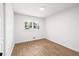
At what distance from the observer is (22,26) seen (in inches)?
191

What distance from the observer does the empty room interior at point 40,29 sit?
2.80m

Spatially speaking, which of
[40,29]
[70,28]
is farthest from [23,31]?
[70,28]

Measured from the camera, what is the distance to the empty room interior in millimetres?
2799

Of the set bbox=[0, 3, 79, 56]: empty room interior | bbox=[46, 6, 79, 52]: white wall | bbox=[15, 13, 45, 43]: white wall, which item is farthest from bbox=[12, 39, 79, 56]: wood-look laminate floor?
bbox=[15, 13, 45, 43]: white wall

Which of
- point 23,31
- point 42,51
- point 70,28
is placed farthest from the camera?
point 23,31

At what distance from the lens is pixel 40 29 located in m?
6.26

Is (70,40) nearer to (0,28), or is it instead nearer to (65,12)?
(65,12)

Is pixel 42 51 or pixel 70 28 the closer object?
pixel 42 51

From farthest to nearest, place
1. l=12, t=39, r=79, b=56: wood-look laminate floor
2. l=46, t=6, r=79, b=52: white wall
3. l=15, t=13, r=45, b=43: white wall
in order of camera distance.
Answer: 1. l=15, t=13, r=45, b=43: white wall
2. l=46, t=6, r=79, b=52: white wall
3. l=12, t=39, r=79, b=56: wood-look laminate floor

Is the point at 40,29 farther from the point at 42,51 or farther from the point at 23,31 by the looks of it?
the point at 42,51

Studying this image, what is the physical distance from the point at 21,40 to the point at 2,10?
11.3 feet

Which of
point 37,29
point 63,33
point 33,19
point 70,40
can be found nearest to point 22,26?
point 33,19

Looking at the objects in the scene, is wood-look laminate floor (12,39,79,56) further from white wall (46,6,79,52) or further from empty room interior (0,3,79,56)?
white wall (46,6,79,52)

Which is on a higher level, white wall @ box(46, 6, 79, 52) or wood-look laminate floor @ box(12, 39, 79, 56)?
white wall @ box(46, 6, 79, 52)
